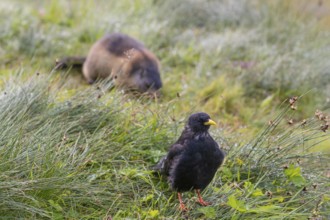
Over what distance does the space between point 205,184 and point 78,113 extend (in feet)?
5.05

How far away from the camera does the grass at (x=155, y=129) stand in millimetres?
3996

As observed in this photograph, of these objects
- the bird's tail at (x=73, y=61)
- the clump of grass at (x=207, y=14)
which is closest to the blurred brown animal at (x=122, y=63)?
the bird's tail at (x=73, y=61)

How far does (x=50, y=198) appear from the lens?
3.99 m

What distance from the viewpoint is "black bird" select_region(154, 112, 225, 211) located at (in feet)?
13.2

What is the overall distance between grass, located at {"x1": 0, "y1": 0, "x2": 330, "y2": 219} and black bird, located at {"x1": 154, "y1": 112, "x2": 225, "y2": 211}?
174 mm

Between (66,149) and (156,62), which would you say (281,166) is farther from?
(156,62)

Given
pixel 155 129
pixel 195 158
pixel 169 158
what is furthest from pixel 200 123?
pixel 155 129

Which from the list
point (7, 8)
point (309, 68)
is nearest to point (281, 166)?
point (309, 68)

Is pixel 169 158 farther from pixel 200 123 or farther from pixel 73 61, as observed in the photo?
pixel 73 61

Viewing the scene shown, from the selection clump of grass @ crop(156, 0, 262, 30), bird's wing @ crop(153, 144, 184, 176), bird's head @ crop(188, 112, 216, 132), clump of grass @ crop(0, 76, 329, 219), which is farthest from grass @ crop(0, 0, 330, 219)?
clump of grass @ crop(156, 0, 262, 30)

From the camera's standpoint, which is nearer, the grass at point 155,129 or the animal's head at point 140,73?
the grass at point 155,129

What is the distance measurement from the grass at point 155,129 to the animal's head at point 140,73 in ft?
0.81

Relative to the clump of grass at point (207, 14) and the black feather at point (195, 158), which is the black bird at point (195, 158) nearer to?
the black feather at point (195, 158)

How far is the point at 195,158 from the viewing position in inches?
159
